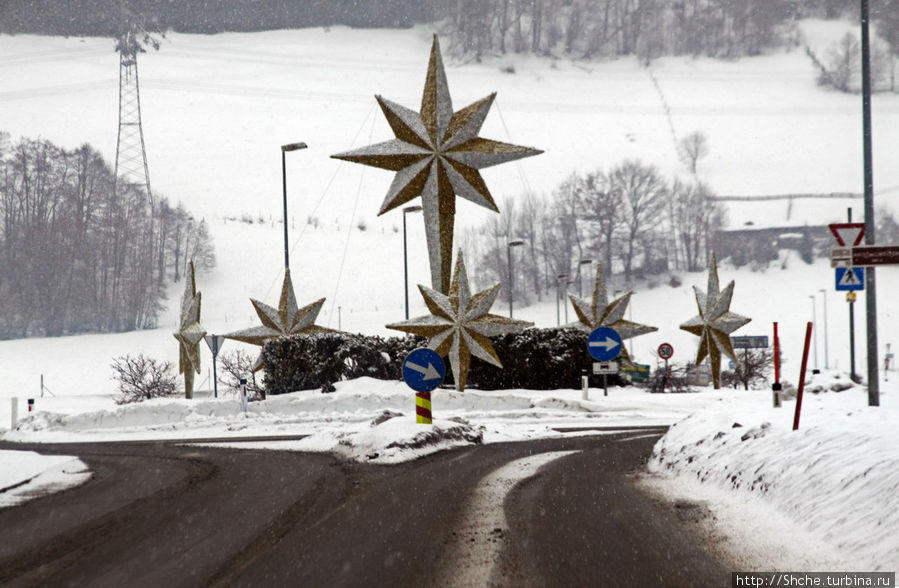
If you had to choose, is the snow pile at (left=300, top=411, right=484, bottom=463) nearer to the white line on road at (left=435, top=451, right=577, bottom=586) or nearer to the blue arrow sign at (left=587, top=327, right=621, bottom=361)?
the white line on road at (left=435, top=451, right=577, bottom=586)

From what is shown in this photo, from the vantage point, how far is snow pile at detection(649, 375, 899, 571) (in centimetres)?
614

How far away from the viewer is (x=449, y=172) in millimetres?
25031

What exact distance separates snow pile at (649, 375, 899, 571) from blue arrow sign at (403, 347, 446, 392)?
4.88 m

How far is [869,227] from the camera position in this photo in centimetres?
1691

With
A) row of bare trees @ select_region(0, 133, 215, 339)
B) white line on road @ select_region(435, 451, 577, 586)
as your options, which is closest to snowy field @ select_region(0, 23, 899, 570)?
white line on road @ select_region(435, 451, 577, 586)

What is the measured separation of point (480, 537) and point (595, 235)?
97.1 meters

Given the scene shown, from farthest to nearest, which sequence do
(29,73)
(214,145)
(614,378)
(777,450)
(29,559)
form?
(29,73) → (214,145) → (614,378) → (777,450) → (29,559)

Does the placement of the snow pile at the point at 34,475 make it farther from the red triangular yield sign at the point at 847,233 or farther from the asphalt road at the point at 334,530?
the red triangular yield sign at the point at 847,233

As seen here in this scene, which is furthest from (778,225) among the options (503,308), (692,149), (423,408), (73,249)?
(423,408)

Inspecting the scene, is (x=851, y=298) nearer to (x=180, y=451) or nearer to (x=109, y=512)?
(x=180, y=451)

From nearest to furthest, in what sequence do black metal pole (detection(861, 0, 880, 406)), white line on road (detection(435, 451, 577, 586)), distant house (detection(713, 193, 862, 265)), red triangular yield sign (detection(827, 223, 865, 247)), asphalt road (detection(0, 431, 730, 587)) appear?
white line on road (detection(435, 451, 577, 586)), asphalt road (detection(0, 431, 730, 587)), red triangular yield sign (detection(827, 223, 865, 247)), black metal pole (detection(861, 0, 880, 406)), distant house (detection(713, 193, 862, 265))

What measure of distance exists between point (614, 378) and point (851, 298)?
42.9 ft

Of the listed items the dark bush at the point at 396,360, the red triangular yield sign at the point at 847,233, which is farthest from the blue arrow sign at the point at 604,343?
the red triangular yield sign at the point at 847,233

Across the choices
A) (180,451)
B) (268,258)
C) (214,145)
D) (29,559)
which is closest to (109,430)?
(180,451)
